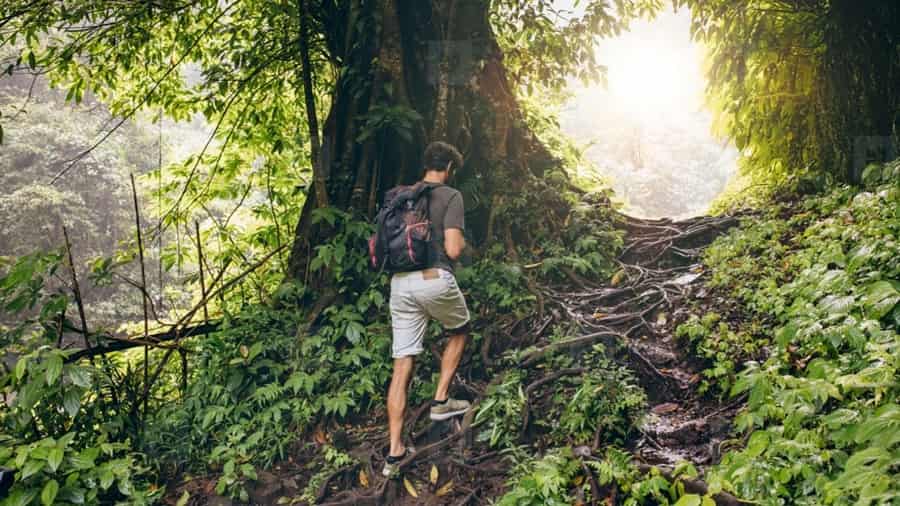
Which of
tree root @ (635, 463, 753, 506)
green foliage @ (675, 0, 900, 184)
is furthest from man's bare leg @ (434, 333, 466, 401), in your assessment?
green foliage @ (675, 0, 900, 184)

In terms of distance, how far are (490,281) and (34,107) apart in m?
22.4

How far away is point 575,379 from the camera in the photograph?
3.98 m

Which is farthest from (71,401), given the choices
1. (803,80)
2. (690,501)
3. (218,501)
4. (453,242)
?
(803,80)

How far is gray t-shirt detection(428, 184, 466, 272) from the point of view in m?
4.06

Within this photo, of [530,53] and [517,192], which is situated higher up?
[530,53]

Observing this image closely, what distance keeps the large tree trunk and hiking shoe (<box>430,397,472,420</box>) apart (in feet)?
6.25

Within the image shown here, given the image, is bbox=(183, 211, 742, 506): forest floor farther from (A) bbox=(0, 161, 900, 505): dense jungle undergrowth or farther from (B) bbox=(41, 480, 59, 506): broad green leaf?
(B) bbox=(41, 480, 59, 506): broad green leaf

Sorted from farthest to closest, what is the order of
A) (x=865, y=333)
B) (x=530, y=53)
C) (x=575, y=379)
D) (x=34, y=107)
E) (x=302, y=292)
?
(x=34, y=107) < (x=530, y=53) < (x=302, y=292) < (x=575, y=379) < (x=865, y=333)

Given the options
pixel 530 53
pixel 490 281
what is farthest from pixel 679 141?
pixel 490 281

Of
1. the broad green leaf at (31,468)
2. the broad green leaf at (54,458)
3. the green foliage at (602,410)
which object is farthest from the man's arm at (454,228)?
the broad green leaf at (31,468)

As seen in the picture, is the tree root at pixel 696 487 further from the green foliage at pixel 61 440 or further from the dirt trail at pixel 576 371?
the green foliage at pixel 61 440

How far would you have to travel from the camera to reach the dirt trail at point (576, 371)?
343 centimetres

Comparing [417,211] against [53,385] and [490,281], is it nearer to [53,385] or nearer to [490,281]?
[490,281]

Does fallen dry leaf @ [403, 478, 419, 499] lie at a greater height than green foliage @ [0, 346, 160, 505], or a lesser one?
lesser
